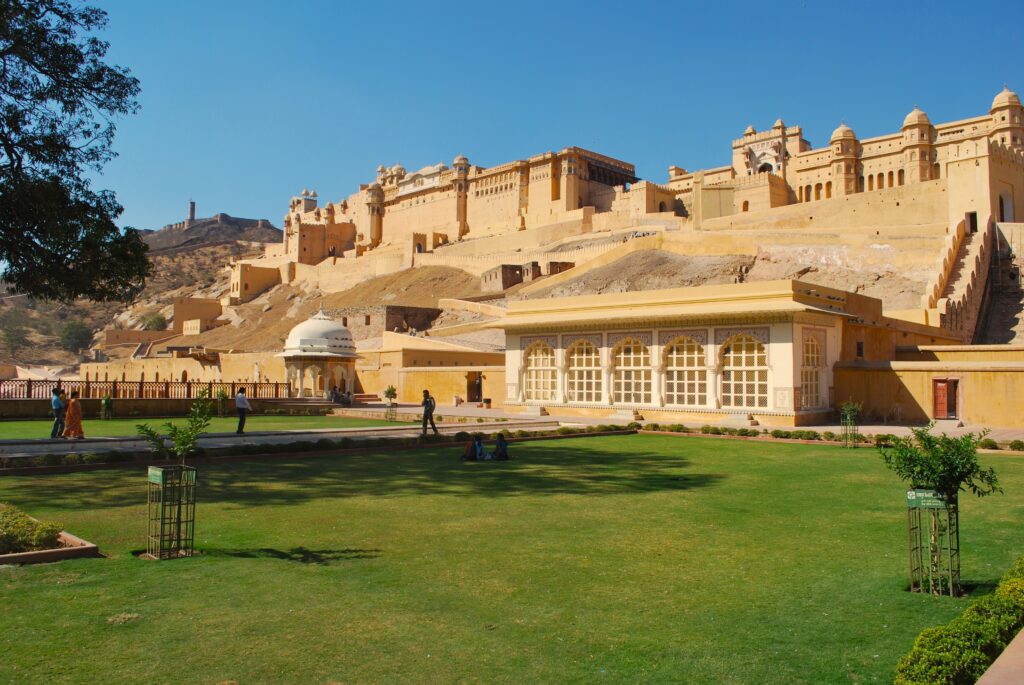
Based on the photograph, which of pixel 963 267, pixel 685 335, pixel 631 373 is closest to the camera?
pixel 685 335

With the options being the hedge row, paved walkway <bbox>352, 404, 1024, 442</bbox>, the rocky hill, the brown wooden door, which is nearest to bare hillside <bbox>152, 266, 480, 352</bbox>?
paved walkway <bbox>352, 404, 1024, 442</bbox>

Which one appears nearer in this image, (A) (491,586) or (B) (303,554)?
(A) (491,586)

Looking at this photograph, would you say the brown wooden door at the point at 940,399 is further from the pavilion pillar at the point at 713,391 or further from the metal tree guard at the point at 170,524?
the metal tree guard at the point at 170,524

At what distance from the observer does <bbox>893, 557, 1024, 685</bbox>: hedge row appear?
152 inches

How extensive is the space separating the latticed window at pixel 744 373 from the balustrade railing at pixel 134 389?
17340mm

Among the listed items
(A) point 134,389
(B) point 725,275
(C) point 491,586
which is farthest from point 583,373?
(B) point 725,275

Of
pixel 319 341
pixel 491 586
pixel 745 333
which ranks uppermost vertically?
pixel 319 341

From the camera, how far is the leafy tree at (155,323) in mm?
88875

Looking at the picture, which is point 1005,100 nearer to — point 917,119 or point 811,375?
point 917,119

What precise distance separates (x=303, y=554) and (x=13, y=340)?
102 m

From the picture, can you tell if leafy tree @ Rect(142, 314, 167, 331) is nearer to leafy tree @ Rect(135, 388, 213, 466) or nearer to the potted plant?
leafy tree @ Rect(135, 388, 213, 466)

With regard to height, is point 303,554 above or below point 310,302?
below

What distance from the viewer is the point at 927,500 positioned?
625cm

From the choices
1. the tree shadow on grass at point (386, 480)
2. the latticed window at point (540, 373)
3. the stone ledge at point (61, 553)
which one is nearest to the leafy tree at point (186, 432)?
the stone ledge at point (61, 553)
